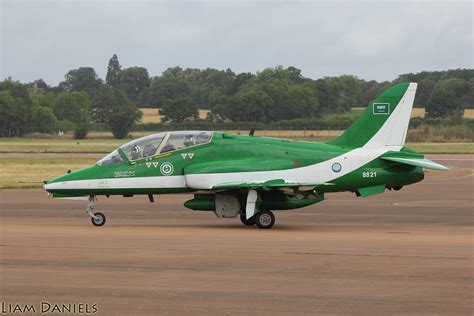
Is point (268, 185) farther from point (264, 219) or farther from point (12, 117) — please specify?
point (12, 117)

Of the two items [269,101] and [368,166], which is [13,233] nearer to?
[368,166]

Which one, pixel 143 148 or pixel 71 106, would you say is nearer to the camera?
pixel 143 148

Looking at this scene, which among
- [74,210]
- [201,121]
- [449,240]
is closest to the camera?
[449,240]

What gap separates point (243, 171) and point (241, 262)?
6.93 metres

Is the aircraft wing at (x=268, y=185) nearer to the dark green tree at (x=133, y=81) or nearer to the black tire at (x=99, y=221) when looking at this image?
the black tire at (x=99, y=221)

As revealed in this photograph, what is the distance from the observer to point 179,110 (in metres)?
113

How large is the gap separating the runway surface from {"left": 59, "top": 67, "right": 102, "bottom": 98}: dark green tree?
15987cm

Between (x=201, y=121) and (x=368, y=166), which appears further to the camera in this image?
(x=201, y=121)

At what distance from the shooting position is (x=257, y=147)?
81.6 feet

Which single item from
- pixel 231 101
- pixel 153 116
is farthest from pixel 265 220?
pixel 153 116

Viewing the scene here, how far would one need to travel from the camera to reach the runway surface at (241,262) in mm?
13805

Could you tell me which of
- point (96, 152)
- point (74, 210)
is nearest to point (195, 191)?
point (74, 210)

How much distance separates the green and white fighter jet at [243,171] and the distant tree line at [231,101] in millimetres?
78394

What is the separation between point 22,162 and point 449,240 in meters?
43.4
